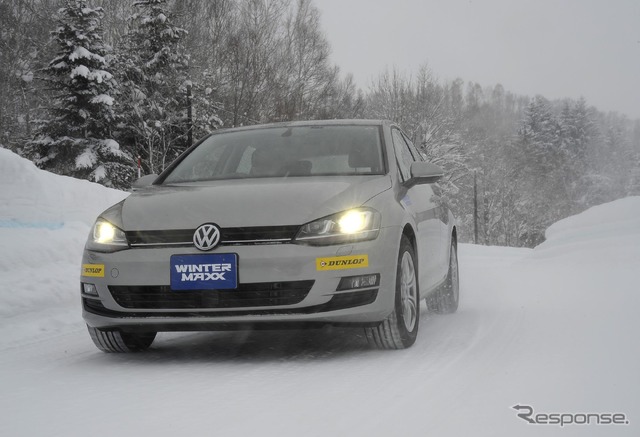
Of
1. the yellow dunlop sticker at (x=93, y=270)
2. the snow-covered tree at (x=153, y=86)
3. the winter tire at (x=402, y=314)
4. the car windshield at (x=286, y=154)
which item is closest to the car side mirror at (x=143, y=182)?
the car windshield at (x=286, y=154)

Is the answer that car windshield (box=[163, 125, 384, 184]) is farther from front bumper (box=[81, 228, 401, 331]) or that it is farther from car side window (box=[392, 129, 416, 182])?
front bumper (box=[81, 228, 401, 331])

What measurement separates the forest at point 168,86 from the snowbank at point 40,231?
1828cm

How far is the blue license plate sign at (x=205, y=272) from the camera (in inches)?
158

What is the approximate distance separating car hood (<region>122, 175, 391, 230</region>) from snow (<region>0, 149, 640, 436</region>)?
806mm

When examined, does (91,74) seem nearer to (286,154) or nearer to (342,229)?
(286,154)

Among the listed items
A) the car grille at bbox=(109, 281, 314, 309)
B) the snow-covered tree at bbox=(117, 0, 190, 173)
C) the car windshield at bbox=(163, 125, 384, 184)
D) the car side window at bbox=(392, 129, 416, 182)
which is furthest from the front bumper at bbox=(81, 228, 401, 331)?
the snow-covered tree at bbox=(117, 0, 190, 173)

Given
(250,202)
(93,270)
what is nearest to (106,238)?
(93,270)

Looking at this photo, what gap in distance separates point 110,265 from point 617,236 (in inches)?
409

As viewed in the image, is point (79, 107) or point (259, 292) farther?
point (79, 107)

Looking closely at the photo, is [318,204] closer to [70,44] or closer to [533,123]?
[70,44]

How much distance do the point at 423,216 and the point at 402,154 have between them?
634 millimetres

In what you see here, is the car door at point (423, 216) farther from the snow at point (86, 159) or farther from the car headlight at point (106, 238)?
the snow at point (86, 159)

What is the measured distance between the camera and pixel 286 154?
210 inches

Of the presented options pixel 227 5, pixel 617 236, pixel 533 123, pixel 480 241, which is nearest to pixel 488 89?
pixel 533 123
